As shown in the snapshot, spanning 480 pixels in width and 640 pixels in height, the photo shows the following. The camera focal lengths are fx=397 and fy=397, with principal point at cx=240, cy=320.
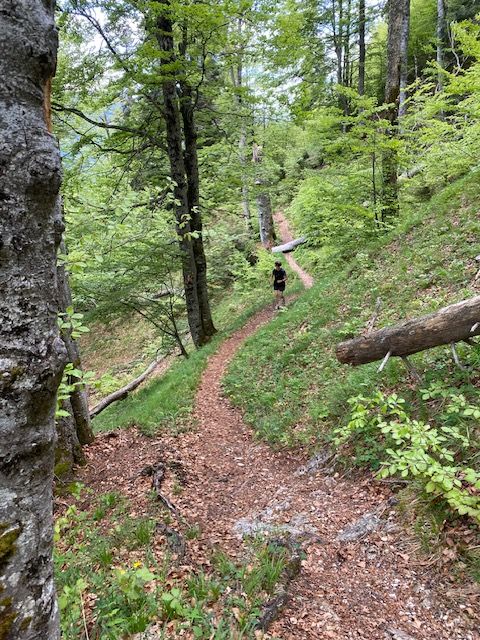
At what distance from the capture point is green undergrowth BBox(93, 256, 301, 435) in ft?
28.7

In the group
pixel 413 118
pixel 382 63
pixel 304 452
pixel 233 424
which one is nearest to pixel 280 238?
pixel 382 63

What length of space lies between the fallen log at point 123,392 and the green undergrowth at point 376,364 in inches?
196

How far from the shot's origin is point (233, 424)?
8594 mm

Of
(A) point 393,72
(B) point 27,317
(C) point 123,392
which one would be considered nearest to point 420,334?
(B) point 27,317

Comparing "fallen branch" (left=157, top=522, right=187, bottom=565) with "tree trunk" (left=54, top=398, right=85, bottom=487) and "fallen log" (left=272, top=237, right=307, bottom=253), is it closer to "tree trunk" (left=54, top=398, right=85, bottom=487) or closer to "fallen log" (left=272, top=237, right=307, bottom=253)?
"tree trunk" (left=54, top=398, right=85, bottom=487)

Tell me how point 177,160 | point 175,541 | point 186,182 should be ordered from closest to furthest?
point 175,541, point 177,160, point 186,182

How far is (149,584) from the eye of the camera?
12.5 feet

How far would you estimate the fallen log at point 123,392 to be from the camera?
42.7 ft

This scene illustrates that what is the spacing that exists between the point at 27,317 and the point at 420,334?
473 centimetres

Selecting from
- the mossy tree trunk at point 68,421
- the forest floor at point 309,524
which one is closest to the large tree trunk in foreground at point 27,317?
the forest floor at point 309,524

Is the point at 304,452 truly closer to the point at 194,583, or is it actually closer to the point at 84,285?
the point at 194,583

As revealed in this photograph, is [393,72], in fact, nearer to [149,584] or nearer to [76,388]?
[76,388]

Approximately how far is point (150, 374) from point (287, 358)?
8849 millimetres

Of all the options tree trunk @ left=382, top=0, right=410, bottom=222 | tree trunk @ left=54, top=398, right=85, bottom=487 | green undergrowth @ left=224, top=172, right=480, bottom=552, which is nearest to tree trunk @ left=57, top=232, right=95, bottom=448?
tree trunk @ left=54, top=398, right=85, bottom=487
